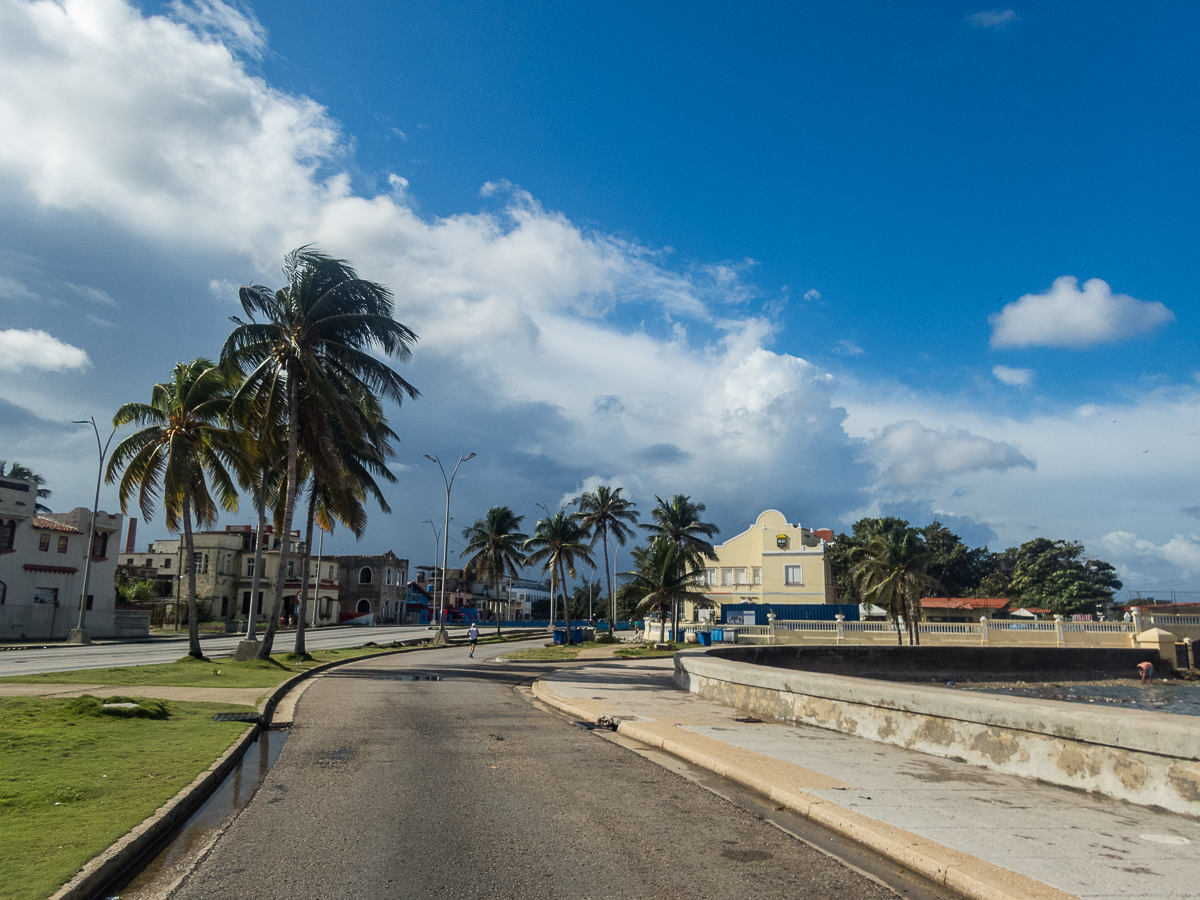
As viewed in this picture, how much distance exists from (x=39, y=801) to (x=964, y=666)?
32.3 meters

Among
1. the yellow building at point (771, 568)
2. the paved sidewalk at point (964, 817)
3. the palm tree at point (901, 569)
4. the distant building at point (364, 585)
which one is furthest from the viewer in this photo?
the distant building at point (364, 585)

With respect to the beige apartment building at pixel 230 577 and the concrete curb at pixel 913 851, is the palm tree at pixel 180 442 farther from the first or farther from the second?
the beige apartment building at pixel 230 577

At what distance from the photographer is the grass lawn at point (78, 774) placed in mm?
4922

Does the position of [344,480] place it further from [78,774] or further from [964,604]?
[964,604]

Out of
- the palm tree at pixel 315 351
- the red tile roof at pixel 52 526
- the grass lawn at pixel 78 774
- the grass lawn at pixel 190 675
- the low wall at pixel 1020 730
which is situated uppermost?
the palm tree at pixel 315 351

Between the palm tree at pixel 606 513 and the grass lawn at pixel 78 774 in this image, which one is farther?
the palm tree at pixel 606 513

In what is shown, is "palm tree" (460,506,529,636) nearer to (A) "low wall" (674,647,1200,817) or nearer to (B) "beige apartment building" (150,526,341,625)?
(B) "beige apartment building" (150,526,341,625)

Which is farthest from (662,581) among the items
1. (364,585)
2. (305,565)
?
(364,585)

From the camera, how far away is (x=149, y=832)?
5707 mm

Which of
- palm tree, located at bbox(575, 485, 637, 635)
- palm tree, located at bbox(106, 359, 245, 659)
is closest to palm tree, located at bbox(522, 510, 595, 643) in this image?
palm tree, located at bbox(575, 485, 637, 635)

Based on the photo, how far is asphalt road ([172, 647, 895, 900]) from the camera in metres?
4.91

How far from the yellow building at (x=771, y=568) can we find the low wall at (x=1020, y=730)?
5458cm

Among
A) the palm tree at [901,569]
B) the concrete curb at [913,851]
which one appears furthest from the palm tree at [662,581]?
the concrete curb at [913,851]

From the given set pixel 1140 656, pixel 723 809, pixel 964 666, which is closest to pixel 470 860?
pixel 723 809
